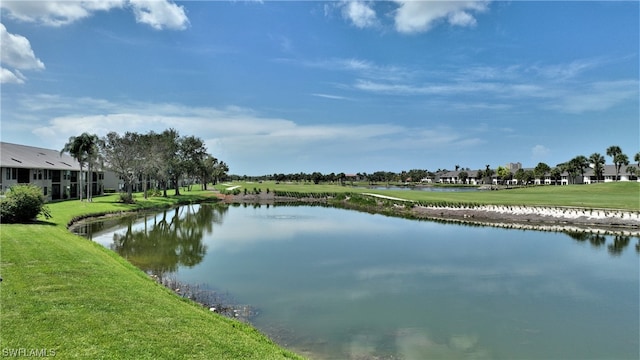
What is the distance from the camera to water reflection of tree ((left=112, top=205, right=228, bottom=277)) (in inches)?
885

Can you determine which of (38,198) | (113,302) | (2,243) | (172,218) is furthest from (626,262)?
(172,218)

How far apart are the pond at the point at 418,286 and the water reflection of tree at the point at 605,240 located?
0.28 feet

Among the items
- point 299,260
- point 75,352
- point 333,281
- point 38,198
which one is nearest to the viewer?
point 75,352

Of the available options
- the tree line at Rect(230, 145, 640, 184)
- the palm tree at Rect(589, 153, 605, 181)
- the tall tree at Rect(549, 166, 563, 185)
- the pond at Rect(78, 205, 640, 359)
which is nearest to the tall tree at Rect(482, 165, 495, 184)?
the tree line at Rect(230, 145, 640, 184)

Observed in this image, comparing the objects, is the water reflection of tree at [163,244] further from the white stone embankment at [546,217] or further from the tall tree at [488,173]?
the tall tree at [488,173]

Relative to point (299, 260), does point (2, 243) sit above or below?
above

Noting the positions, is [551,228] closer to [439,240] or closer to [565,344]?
[439,240]

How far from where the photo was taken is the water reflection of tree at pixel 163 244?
22469mm

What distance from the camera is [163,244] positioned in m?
29.0

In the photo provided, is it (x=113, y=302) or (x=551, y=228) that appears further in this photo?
(x=551, y=228)

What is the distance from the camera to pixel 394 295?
16.8 metres

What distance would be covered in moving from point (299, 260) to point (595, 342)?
15433 mm

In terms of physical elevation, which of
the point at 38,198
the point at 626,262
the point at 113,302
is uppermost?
the point at 38,198

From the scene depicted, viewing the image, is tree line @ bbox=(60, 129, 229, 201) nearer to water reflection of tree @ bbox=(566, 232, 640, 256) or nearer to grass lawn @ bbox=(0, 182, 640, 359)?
grass lawn @ bbox=(0, 182, 640, 359)
